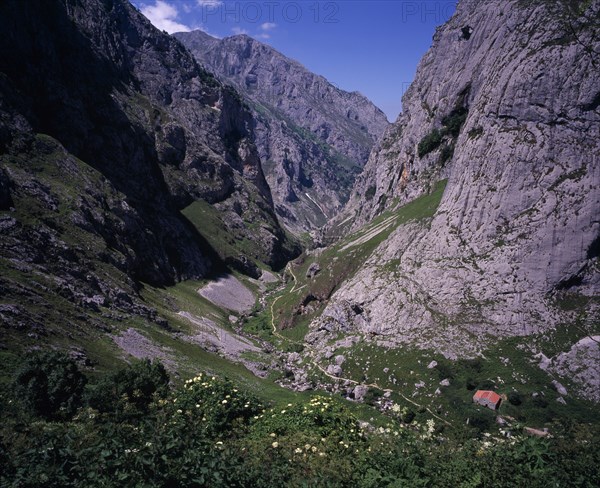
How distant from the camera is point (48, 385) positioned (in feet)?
135

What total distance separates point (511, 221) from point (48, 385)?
88.4 metres

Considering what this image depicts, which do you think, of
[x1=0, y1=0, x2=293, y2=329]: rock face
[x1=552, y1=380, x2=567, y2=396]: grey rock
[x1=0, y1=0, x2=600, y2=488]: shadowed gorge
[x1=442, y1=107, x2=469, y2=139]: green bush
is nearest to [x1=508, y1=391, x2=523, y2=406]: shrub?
[x1=0, y1=0, x2=600, y2=488]: shadowed gorge

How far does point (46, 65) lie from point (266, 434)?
172702 mm

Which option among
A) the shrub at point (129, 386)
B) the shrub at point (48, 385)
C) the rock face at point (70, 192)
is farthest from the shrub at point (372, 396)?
the rock face at point (70, 192)

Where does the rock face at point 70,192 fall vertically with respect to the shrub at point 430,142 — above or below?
below

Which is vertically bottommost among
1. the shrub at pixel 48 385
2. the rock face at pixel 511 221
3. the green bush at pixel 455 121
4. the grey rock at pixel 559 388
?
the shrub at pixel 48 385

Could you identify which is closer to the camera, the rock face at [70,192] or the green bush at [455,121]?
the rock face at [70,192]

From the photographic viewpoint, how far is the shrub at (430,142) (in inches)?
5659

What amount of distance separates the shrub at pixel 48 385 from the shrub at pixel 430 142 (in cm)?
13339

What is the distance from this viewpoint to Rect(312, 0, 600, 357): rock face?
262 ft

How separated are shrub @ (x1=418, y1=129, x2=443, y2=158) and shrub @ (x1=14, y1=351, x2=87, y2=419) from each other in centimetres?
13339

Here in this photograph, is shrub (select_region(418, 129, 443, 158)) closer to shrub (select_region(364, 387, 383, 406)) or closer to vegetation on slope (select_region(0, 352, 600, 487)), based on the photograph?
shrub (select_region(364, 387, 383, 406))

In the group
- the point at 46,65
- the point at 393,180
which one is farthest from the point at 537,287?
the point at 46,65

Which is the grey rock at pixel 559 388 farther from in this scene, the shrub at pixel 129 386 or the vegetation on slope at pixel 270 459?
the shrub at pixel 129 386
